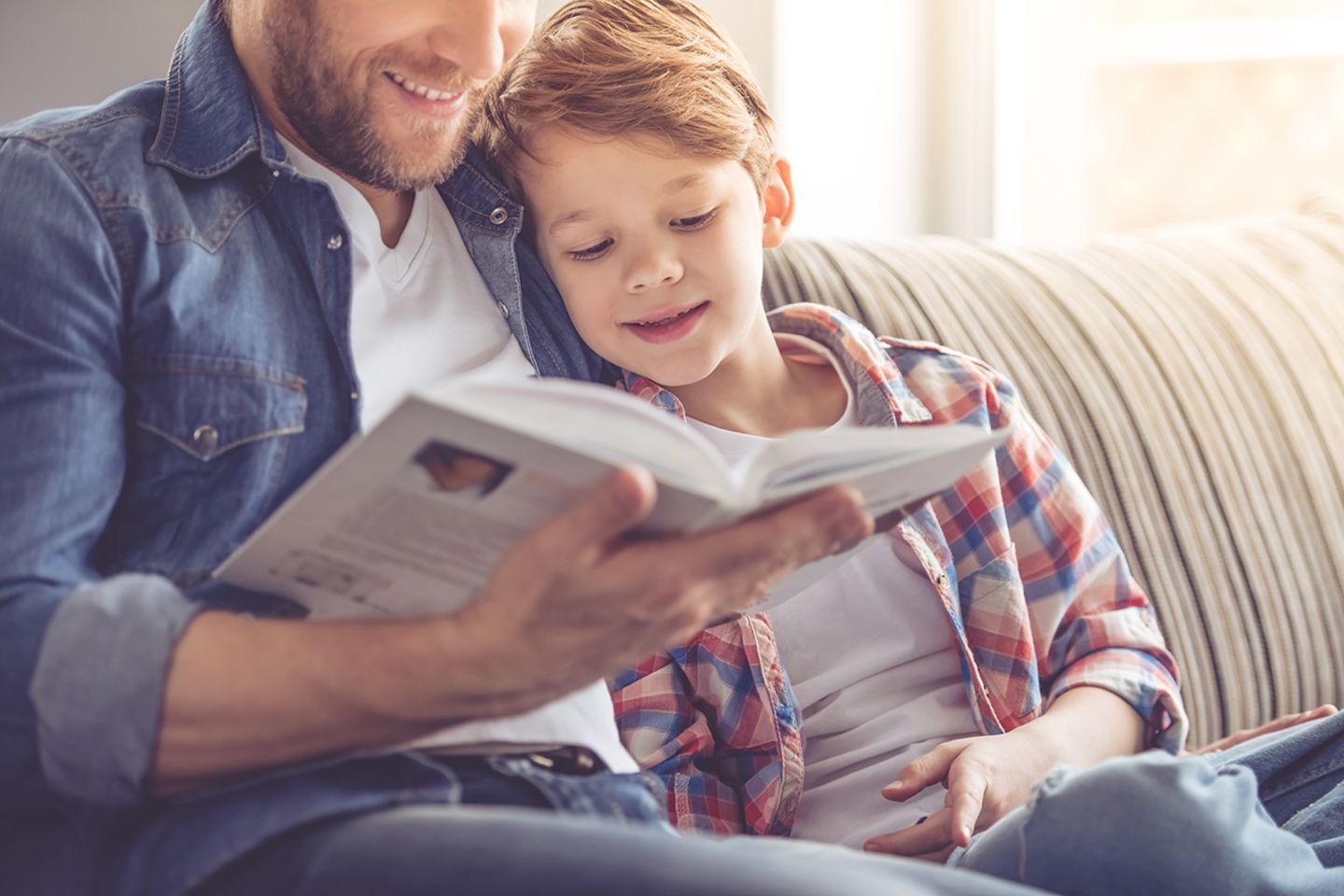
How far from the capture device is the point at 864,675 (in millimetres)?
1294

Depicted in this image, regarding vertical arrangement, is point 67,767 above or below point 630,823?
above

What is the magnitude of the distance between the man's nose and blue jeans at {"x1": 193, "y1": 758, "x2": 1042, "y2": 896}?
0.64 meters

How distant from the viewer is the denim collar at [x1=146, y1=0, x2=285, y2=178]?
3.55 ft

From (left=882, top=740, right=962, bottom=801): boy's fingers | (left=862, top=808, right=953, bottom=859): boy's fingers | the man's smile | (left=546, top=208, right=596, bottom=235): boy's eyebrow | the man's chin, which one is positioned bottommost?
(left=862, top=808, right=953, bottom=859): boy's fingers

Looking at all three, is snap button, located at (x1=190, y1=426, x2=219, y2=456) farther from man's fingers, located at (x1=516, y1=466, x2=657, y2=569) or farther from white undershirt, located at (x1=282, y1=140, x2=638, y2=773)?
man's fingers, located at (x1=516, y1=466, x2=657, y2=569)

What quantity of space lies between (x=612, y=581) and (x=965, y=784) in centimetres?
49

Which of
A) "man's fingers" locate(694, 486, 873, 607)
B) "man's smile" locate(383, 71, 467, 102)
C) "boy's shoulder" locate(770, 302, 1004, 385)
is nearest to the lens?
"man's fingers" locate(694, 486, 873, 607)

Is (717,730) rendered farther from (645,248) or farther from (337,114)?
(337,114)

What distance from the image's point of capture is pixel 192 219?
1054 millimetres

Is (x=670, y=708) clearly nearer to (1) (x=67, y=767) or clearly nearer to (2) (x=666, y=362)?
(2) (x=666, y=362)

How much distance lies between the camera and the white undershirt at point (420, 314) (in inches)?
43.8

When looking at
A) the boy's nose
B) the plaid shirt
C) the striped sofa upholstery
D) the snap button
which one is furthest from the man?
the striped sofa upholstery

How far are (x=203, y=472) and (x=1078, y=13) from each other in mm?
2074

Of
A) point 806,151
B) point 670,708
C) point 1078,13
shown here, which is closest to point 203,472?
point 670,708
